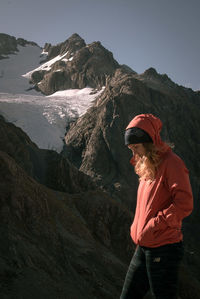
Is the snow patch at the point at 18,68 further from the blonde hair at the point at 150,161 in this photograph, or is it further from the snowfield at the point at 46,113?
the blonde hair at the point at 150,161

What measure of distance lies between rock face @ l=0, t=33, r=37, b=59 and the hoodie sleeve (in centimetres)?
9843

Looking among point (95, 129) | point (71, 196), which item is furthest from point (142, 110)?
point (71, 196)

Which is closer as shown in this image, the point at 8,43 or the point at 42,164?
the point at 42,164

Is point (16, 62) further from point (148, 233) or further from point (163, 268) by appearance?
point (163, 268)

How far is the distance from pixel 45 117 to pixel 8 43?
229 ft

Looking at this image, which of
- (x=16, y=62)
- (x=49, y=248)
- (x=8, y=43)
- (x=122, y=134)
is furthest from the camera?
(x=8, y=43)


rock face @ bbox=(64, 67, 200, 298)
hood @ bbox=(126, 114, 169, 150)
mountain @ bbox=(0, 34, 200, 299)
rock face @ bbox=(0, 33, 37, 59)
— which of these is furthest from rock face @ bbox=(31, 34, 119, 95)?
hood @ bbox=(126, 114, 169, 150)

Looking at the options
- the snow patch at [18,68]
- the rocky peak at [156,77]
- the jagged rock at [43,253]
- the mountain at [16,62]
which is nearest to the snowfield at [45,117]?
the rocky peak at [156,77]

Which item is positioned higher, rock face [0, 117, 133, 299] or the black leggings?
the black leggings

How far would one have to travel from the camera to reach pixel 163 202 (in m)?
2.96

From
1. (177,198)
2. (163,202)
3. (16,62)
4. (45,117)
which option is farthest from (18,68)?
(177,198)

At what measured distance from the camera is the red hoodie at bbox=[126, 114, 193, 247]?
2801 millimetres

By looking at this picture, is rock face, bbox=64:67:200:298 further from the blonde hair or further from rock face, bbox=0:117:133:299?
the blonde hair

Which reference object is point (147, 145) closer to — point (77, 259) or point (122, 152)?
point (77, 259)
